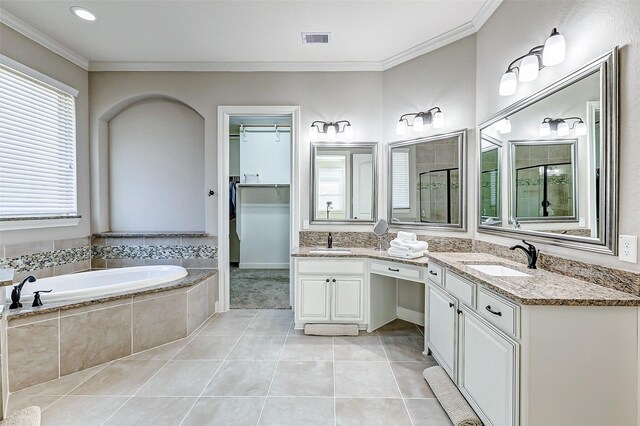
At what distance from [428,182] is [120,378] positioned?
3120 millimetres

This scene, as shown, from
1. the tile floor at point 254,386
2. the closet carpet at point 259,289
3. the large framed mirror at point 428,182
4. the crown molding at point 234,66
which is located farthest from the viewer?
the closet carpet at point 259,289

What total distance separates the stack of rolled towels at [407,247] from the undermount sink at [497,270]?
0.68 m

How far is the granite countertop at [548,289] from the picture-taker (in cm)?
124

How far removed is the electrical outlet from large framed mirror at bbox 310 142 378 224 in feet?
6.91

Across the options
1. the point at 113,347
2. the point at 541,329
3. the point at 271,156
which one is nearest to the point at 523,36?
the point at 541,329

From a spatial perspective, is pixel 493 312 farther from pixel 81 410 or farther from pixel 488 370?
pixel 81 410

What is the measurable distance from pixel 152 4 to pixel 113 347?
9.28ft

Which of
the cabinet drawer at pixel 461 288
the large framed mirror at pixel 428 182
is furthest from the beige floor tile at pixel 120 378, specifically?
the large framed mirror at pixel 428 182

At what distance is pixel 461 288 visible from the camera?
1823 millimetres

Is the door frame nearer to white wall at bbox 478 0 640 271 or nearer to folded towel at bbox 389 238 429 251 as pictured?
folded towel at bbox 389 238 429 251

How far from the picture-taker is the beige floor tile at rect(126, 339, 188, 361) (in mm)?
2396

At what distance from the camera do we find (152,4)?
2.38 m

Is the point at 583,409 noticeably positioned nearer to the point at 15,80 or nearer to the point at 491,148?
the point at 491,148

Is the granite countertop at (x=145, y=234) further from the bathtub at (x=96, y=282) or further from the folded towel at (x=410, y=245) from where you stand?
the folded towel at (x=410, y=245)
